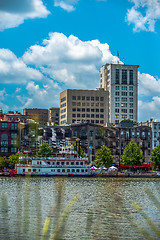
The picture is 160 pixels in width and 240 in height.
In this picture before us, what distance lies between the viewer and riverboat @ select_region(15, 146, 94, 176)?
395 ft

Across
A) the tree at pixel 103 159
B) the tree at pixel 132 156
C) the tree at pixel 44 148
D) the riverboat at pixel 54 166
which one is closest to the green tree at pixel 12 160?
the tree at pixel 44 148

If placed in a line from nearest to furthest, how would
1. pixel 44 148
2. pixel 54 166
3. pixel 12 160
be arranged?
pixel 54 166 < pixel 12 160 < pixel 44 148

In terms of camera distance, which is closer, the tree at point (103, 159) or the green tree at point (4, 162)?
the green tree at point (4, 162)

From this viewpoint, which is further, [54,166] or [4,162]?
[4,162]

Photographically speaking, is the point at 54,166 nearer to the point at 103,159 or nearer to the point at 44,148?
the point at 44,148

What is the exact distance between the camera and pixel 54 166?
402 feet

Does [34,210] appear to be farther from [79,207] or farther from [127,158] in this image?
[127,158]

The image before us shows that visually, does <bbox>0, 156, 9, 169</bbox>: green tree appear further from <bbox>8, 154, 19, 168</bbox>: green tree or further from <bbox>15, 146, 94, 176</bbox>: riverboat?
<bbox>15, 146, 94, 176</bbox>: riverboat

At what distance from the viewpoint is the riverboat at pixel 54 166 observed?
12038 centimetres

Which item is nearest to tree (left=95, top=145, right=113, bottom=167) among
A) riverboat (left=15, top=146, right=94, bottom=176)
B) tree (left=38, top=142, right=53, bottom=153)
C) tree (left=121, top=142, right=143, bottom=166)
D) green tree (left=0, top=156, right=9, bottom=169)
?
tree (left=121, top=142, right=143, bottom=166)

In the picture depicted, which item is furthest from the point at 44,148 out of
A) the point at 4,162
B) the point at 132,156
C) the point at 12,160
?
the point at 132,156

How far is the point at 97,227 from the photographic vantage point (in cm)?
3609

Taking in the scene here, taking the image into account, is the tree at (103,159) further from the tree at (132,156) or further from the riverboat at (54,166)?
the riverboat at (54,166)

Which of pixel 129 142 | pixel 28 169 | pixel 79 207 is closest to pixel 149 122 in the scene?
pixel 129 142
